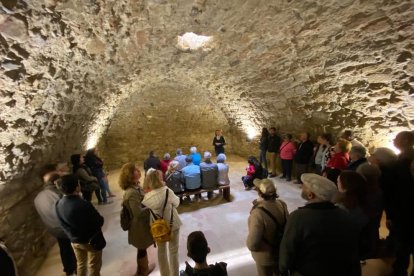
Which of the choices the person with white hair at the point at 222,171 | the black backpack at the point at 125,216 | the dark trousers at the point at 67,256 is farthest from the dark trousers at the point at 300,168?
the dark trousers at the point at 67,256

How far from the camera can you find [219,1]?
10.6ft

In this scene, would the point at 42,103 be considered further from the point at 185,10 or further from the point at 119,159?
the point at 119,159

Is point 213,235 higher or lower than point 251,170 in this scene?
lower

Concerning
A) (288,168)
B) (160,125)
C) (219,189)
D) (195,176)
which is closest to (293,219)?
(195,176)

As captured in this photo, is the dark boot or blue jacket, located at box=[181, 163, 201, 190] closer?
the dark boot

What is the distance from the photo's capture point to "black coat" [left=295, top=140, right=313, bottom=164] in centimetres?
566

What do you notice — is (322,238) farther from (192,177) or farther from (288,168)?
(288,168)

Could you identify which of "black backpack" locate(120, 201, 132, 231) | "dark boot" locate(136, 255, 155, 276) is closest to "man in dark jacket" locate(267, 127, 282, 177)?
"dark boot" locate(136, 255, 155, 276)

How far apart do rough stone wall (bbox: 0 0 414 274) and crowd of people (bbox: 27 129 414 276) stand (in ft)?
2.19

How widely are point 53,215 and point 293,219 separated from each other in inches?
102

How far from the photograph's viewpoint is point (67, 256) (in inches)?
118

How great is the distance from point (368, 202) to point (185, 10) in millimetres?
3139

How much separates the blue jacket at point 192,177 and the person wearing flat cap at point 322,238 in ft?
9.90

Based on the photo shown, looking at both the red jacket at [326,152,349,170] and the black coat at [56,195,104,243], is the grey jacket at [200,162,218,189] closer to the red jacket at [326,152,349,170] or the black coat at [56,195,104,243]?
the red jacket at [326,152,349,170]
